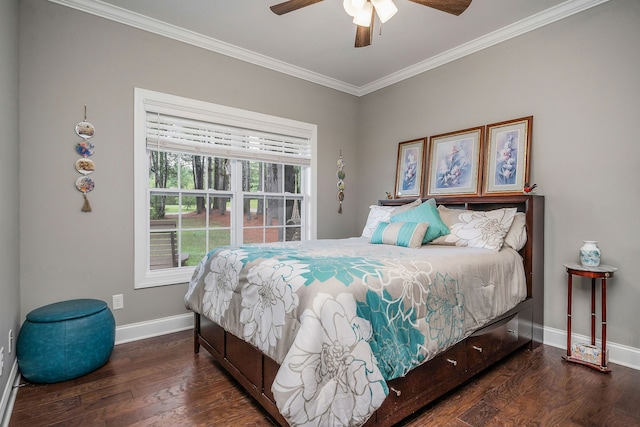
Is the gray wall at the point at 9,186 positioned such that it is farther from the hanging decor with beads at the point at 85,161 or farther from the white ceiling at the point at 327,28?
the white ceiling at the point at 327,28

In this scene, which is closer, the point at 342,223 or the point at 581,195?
the point at 581,195

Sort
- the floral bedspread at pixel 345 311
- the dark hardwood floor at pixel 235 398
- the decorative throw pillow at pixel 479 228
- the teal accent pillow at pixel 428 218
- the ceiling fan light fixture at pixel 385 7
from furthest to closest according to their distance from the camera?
1. the teal accent pillow at pixel 428 218
2. the decorative throw pillow at pixel 479 228
3. the ceiling fan light fixture at pixel 385 7
4. the dark hardwood floor at pixel 235 398
5. the floral bedspread at pixel 345 311

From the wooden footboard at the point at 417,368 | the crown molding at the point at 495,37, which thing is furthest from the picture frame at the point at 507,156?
the wooden footboard at the point at 417,368

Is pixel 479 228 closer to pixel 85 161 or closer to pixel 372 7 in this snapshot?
pixel 372 7

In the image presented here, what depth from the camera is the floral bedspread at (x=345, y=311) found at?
48.4 inches

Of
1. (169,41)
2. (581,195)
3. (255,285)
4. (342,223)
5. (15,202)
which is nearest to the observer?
(255,285)

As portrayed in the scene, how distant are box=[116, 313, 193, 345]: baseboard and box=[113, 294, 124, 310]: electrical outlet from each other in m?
0.17

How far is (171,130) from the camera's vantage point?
2967mm

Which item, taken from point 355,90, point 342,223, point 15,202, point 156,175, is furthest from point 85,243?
point 355,90

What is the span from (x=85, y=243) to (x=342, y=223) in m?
2.81

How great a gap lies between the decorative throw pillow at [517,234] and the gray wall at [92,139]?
9.61ft

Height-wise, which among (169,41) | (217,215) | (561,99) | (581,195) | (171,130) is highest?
(169,41)

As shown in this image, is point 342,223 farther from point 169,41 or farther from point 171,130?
point 169,41

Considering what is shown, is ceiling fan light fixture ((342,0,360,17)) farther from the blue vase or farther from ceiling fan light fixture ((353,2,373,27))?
the blue vase
